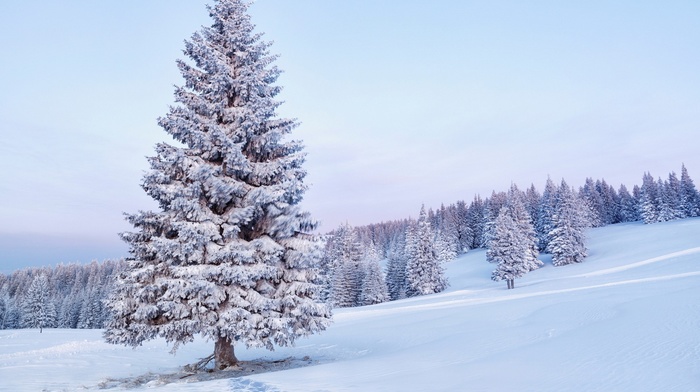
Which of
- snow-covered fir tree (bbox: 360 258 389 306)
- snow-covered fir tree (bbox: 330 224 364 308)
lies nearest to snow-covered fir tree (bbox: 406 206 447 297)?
snow-covered fir tree (bbox: 360 258 389 306)

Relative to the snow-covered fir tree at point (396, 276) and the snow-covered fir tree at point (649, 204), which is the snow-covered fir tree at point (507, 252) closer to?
the snow-covered fir tree at point (396, 276)

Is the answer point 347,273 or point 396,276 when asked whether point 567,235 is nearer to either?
point 396,276

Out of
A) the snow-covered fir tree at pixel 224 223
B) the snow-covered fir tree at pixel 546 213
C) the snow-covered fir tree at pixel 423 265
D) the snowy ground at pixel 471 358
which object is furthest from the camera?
the snow-covered fir tree at pixel 546 213

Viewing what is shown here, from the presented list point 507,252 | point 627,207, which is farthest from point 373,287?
point 627,207

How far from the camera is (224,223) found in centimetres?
1223

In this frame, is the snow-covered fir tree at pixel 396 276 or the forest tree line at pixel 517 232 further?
the snow-covered fir tree at pixel 396 276

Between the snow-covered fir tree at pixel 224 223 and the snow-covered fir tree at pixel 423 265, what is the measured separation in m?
45.8

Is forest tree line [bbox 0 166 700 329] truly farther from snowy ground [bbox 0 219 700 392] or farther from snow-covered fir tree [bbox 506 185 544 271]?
snowy ground [bbox 0 219 700 392]

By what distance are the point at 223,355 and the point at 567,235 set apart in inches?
2324

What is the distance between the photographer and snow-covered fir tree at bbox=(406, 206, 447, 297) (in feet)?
186

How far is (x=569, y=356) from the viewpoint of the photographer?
9852mm

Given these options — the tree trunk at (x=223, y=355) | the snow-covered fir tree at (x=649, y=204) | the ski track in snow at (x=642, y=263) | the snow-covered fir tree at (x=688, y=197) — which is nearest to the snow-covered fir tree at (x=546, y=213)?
the snow-covered fir tree at (x=649, y=204)

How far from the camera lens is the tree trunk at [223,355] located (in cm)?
1265

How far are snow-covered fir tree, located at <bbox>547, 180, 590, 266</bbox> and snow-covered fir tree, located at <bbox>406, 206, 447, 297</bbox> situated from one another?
1711 centimetres
